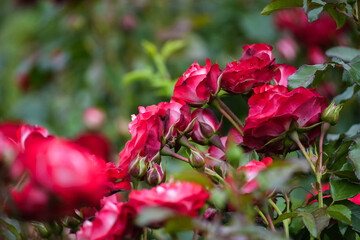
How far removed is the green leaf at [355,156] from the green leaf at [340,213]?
30 millimetres

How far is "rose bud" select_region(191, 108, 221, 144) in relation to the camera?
1.51 feet

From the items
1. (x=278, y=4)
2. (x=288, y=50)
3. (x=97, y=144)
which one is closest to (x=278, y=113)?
(x=278, y=4)

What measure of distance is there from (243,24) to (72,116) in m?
0.69

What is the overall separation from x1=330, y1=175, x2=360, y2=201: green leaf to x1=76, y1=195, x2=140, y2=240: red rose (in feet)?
0.62

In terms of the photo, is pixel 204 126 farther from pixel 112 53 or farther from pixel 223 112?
pixel 112 53

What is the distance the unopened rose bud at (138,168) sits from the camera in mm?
410

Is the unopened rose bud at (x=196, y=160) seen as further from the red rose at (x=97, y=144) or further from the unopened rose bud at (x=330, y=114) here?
the red rose at (x=97, y=144)

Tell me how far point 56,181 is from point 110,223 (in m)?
0.06

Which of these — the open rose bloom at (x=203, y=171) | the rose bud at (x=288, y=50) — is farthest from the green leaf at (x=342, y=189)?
the rose bud at (x=288, y=50)

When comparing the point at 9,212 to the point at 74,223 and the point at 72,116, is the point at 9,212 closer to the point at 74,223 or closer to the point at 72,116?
the point at 74,223

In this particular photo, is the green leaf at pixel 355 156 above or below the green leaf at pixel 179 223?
below

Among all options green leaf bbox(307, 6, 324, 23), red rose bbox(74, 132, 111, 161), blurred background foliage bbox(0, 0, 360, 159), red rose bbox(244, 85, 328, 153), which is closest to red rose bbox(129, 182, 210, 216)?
red rose bbox(244, 85, 328, 153)

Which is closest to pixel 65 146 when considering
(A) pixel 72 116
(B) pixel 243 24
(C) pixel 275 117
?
(C) pixel 275 117

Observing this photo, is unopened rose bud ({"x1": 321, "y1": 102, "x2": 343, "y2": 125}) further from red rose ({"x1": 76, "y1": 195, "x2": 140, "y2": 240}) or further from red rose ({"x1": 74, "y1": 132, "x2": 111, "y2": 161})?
A: red rose ({"x1": 74, "y1": 132, "x2": 111, "y2": 161})
